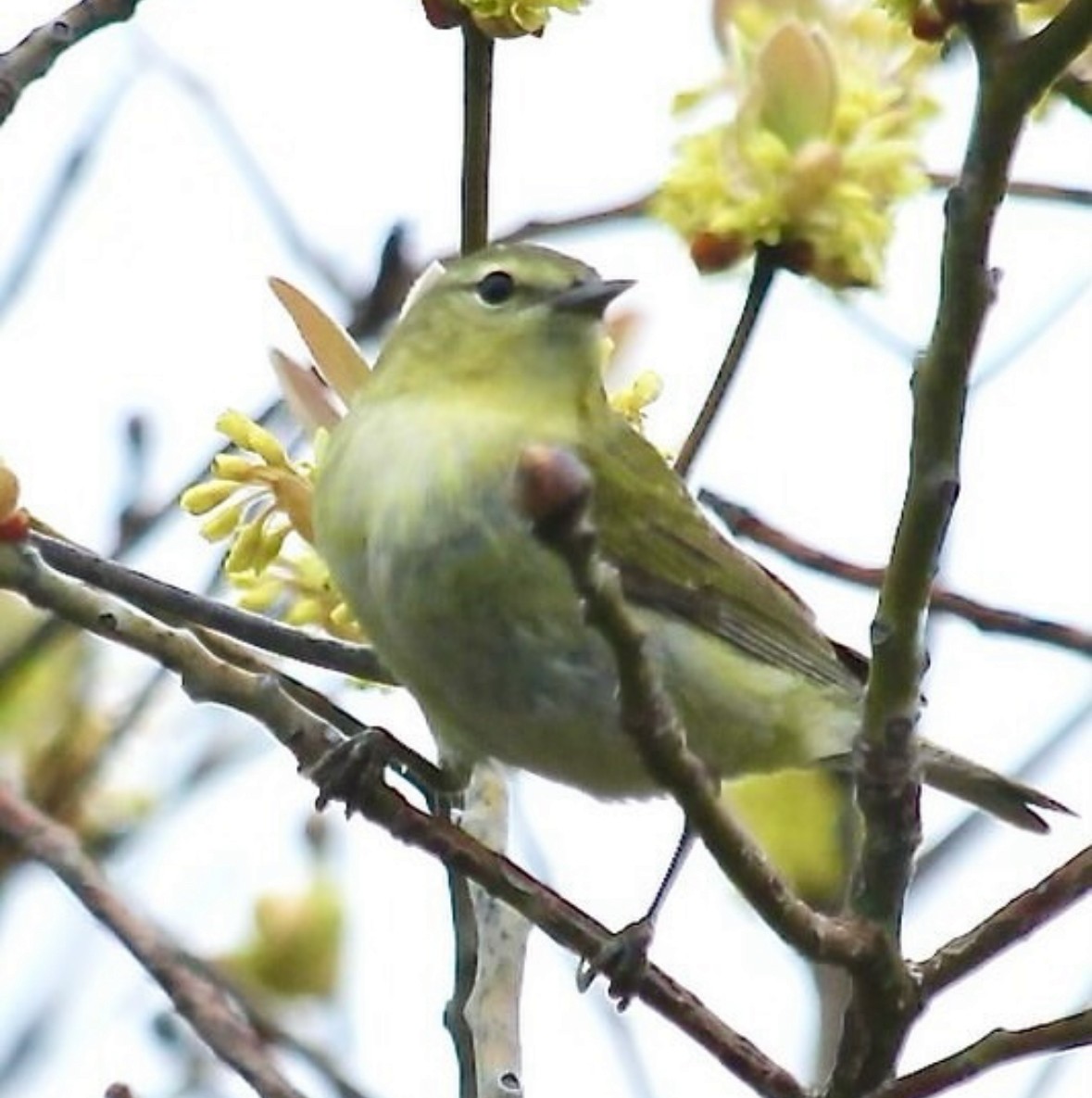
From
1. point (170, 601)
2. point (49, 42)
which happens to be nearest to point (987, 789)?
point (170, 601)

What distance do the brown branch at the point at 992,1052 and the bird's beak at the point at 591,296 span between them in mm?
1275

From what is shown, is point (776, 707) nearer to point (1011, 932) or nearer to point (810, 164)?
→ point (810, 164)

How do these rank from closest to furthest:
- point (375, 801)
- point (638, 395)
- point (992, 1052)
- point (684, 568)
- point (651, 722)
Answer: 1. point (651, 722)
2. point (992, 1052)
3. point (375, 801)
4. point (638, 395)
5. point (684, 568)

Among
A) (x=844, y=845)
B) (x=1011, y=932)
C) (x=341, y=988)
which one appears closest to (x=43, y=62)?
(x=1011, y=932)

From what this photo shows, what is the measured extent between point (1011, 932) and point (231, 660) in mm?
935

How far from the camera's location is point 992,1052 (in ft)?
6.52

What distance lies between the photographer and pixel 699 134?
2908 millimetres

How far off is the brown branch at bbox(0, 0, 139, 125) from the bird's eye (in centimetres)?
92

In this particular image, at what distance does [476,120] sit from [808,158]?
54cm

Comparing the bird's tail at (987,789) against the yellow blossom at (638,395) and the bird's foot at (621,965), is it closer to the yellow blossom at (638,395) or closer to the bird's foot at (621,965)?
the yellow blossom at (638,395)

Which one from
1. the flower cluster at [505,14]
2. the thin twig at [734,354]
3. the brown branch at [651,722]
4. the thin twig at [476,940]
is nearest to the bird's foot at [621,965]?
the thin twig at [476,940]

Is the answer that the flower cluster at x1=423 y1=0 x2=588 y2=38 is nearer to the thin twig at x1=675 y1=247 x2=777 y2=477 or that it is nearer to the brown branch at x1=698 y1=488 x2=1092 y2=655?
the thin twig at x1=675 y1=247 x2=777 y2=477

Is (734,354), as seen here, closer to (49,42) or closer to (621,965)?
(621,965)

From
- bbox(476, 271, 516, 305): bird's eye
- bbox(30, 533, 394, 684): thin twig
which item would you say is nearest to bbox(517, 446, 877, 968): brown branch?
bbox(30, 533, 394, 684): thin twig
